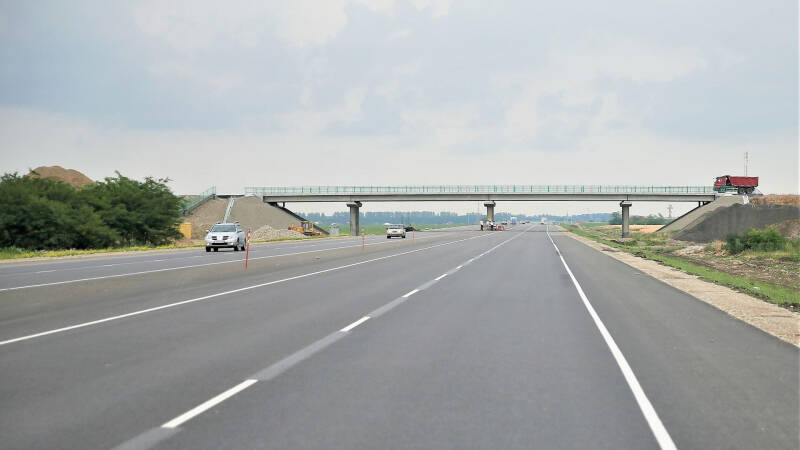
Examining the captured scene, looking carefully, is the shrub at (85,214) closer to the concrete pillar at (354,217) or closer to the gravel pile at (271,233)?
the gravel pile at (271,233)

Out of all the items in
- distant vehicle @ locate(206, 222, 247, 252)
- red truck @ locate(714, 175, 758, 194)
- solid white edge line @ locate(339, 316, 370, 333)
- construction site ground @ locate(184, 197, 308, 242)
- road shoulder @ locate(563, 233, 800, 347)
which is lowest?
road shoulder @ locate(563, 233, 800, 347)

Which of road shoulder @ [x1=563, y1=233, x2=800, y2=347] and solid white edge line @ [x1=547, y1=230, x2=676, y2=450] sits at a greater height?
solid white edge line @ [x1=547, y1=230, x2=676, y2=450]

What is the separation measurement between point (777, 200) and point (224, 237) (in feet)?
227

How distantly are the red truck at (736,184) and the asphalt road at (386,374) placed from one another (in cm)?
8130

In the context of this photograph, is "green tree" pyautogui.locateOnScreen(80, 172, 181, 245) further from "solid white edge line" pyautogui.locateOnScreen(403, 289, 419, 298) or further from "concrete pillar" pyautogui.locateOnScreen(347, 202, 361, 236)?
"concrete pillar" pyautogui.locateOnScreen(347, 202, 361, 236)

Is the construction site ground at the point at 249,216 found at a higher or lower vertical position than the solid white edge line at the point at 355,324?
higher

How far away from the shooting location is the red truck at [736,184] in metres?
82.2

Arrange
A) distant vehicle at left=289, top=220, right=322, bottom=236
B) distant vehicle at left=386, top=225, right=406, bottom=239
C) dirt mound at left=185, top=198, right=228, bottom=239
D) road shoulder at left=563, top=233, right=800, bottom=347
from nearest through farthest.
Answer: road shoulder at left=563, top=233, right=800, bottom=347 → distant vehicle at left=386, top=225, right=406, bottom=239 → dirt mound at left=185, top=198, right=228, bottom=239 → distant vehicle at left=289, top=220, right=322, bottom=236

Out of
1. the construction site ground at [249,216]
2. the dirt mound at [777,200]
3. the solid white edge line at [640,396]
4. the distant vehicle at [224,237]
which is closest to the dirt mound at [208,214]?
the construction site ground at [249,216]

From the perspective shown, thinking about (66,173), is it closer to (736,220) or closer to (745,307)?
(736,220)

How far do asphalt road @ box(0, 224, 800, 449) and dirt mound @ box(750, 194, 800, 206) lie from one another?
67.8 meters

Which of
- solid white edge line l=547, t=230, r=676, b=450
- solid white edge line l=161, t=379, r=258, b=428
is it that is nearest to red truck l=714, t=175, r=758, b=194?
solid white edge line l=547, t=230, r=676, b=450

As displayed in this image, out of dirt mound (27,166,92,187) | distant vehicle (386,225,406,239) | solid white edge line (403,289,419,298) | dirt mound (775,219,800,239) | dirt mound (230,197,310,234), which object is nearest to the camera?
solid white edge line (403,289,419,298)

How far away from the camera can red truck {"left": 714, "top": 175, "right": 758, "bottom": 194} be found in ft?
270
